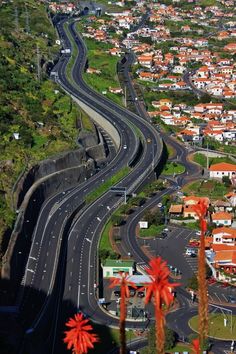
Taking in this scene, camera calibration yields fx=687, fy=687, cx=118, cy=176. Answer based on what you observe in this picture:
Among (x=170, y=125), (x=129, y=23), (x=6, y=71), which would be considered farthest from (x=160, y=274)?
(x=129, y=23)

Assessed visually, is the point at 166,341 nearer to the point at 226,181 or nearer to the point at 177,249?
the point at 177,249

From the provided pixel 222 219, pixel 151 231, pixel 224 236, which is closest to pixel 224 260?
pixel 224 236

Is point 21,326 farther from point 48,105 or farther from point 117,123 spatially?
point 117,123

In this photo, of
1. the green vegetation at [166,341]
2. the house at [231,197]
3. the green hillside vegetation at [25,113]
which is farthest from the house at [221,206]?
the green vegetation at [166,341]

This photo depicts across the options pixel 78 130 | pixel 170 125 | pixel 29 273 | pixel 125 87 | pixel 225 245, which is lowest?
pixel 29 273

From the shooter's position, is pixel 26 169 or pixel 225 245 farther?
pixel 26 169
